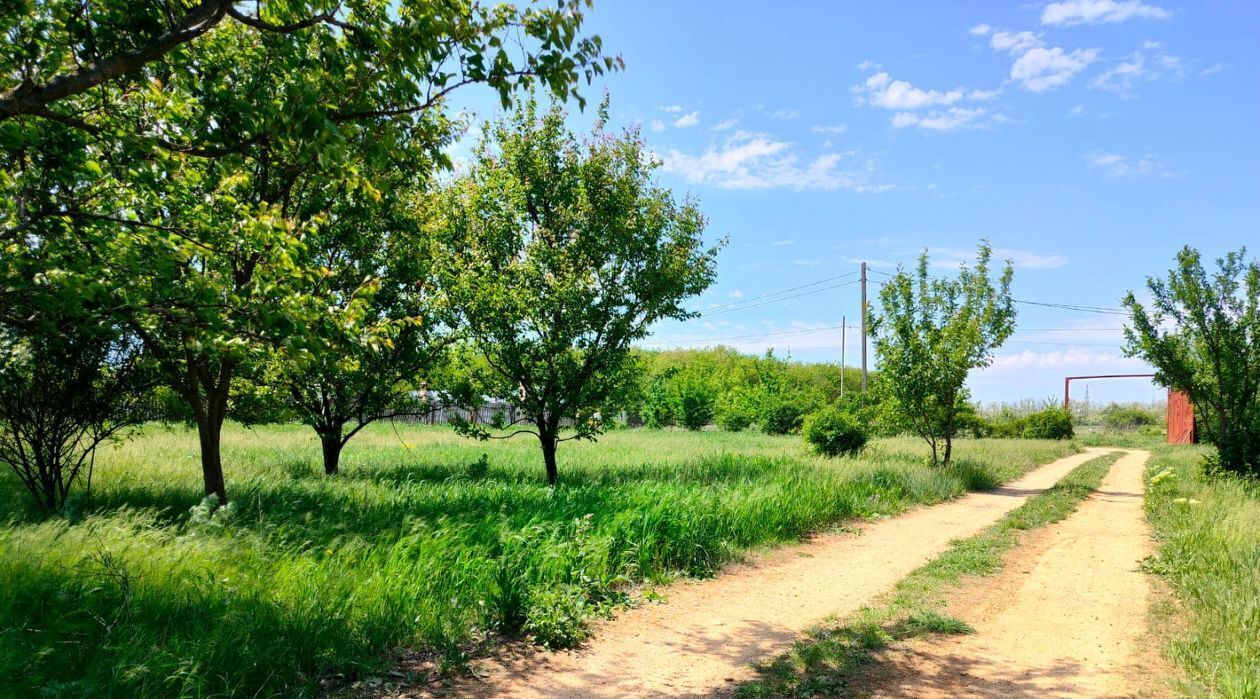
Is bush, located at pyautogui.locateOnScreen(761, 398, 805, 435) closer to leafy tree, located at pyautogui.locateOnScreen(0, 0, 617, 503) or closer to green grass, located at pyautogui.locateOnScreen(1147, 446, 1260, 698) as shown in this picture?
green grass, located at pyautogui.locateOnScreen(1147, 446, 1260, 698)

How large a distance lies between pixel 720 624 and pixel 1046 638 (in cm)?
279

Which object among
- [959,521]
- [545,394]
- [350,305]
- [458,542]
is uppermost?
[350,305]

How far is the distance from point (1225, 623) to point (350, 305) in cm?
808

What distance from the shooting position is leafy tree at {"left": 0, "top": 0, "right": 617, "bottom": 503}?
4391mm

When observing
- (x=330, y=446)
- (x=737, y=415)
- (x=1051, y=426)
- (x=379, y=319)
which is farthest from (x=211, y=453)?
(x=1051, y=426)

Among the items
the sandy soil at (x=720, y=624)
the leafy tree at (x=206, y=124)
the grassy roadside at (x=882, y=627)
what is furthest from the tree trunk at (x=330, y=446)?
the grassy roadside at (x=882, y=627)

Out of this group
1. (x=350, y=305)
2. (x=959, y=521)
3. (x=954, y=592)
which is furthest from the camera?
(x=959, y=521)

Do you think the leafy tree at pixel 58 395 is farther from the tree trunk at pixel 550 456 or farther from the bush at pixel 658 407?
the bush at pixel 658 407

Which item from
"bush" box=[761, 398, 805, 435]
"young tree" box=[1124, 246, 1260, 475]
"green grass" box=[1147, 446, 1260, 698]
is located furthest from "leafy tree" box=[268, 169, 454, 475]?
"bush" box=[761, 398, 805, 435]

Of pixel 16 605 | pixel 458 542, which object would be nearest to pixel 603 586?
pixel 458 542

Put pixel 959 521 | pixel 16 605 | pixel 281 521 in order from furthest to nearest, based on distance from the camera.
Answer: pixel 959 521, pixel 281 521, pixel 16 605

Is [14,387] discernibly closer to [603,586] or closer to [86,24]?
[86,24]

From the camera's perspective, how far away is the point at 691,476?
1391 centimetres

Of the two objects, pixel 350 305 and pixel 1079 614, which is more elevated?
pixel 350 305
